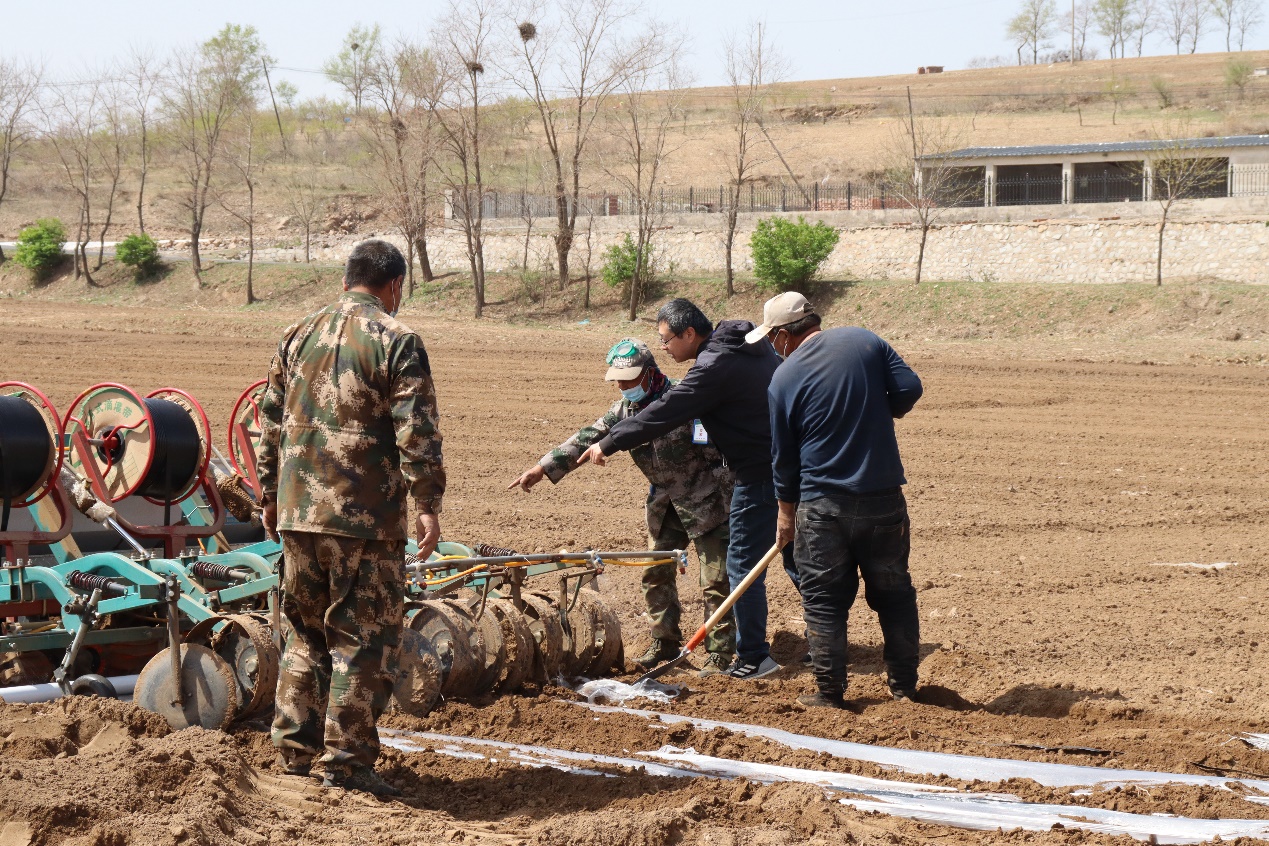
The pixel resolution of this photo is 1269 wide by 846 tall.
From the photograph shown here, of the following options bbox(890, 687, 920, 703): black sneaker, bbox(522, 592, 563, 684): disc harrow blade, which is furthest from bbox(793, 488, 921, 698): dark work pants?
bbox(522, 592, 563, 684): disc harrow blade

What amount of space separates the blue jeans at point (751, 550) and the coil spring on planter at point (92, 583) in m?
3.17

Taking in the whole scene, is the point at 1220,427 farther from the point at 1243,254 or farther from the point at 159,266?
the point at 159,266

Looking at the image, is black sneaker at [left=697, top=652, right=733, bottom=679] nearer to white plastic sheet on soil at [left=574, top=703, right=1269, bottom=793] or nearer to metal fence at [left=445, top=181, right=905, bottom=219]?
white plastic sheet on soil at [left=574, top=703, right=1269, bottom=793]

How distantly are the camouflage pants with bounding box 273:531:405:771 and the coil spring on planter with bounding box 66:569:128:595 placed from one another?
1.30 m

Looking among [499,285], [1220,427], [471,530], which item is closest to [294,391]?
[471,530]

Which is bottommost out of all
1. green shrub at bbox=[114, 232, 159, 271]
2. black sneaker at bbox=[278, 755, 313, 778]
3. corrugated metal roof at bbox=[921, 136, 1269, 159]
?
black sneaker at bbox=[278, 755, 313, 778]

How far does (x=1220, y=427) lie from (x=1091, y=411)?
5.92ft

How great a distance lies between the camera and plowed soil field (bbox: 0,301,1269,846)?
4531 mm

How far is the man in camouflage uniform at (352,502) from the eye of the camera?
4914mm

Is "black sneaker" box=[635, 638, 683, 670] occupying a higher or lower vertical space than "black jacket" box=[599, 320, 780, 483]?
lower

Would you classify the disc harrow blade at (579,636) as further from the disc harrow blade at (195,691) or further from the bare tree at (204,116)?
the bare tree at (204,116)

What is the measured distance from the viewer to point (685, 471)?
24.3 ft

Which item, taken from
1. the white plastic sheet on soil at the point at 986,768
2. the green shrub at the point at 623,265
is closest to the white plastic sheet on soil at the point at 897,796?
the white plastic sheet on soil at the point at 986,768

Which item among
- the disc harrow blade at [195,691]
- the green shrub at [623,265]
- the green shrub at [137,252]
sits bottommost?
the disc harrow blade at [195,691]
